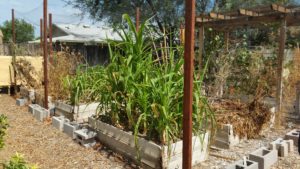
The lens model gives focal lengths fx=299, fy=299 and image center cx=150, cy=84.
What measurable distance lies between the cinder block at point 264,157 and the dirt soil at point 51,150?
1310 millimetres

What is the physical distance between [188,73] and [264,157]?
151 cm

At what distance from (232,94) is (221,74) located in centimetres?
70

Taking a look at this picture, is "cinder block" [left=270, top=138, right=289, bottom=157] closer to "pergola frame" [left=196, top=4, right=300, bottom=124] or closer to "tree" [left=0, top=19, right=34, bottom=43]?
"pergola frame" [left=196, top=4, right=300, bottom=124]

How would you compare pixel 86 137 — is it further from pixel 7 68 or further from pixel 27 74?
pixel 7 68

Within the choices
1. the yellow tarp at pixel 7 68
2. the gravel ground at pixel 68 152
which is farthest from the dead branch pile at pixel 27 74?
the gravel ground at pixel 68 152

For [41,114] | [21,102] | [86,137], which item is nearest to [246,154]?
[86,137]

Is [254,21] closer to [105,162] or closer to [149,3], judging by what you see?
[105,162]

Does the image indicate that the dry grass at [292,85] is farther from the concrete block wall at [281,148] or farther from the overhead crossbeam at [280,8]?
the concrete block wall at [281,148]

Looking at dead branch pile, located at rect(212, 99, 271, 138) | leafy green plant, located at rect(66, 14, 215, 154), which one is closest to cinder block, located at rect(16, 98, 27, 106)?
leafy green plant, located at rect(66, 14, 215, 154)

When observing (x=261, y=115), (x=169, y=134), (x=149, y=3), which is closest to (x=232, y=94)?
(x=261, y=115)

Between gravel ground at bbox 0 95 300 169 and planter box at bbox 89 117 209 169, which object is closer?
planter box at bbox 89 117 209 169

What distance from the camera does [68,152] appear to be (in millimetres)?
3643

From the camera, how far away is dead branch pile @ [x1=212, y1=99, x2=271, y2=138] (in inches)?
160

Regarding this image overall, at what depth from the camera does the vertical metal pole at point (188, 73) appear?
206cm
